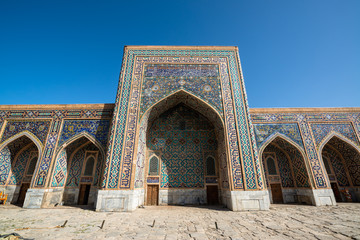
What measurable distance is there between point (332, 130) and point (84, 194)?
12.8 meters

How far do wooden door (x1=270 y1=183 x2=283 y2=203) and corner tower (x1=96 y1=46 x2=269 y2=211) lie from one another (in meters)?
2.94

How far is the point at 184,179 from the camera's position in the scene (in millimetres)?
8656

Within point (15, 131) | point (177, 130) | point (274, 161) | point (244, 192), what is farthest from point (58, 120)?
point (274, 161)

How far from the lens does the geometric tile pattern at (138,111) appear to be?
6.70 meters

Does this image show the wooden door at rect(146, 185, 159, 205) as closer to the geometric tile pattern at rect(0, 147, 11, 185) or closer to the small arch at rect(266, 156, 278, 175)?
the small arch at rect(266, 156, 278, 175)

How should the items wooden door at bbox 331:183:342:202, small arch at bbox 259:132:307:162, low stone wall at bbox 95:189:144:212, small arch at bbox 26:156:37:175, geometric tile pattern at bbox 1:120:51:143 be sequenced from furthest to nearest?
1. wooden door at bbox 331:183:342:202
2. small arch at bbox 26:156:37:175
3. small arch at bbox 259:132:307:162
4. geometric tile pattern at bbox 1:120:51:143
5. low stone wall at bbox 95:189:144:212

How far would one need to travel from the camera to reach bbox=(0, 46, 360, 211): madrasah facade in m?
7.46

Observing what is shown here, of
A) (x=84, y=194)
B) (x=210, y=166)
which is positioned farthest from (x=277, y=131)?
(x=84, y=194)

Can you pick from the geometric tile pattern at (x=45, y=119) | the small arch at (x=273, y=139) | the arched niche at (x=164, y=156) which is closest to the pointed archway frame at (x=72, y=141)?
the geometric tile pattern at (x=45, y=119)

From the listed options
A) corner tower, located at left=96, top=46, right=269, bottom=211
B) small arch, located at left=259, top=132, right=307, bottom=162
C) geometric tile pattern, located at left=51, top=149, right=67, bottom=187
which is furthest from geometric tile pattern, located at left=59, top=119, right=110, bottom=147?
small arch, located at left=259, top=132, right=307, bottom=162

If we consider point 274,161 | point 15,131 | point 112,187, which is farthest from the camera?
point 274,161

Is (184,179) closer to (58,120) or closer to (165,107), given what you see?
(165,107)

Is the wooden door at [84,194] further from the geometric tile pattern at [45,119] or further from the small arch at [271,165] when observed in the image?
the small arch at [271,165]

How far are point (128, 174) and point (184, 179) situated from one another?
3143 mm
